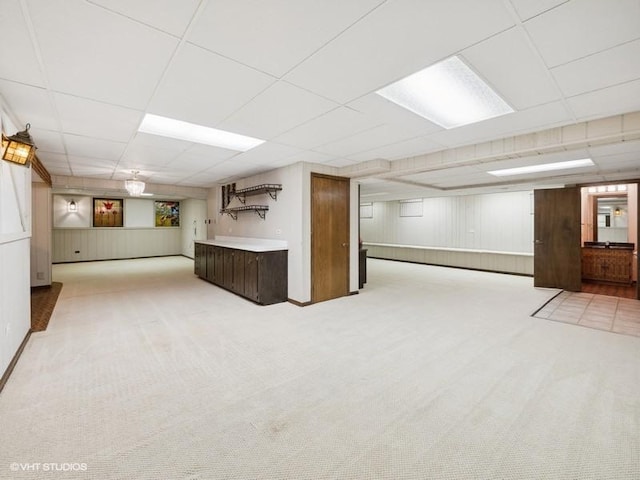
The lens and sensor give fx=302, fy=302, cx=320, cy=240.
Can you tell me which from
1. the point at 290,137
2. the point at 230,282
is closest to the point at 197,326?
the point at 230,282

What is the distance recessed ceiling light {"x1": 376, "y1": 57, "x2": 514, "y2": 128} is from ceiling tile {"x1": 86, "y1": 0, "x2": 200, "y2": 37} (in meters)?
1.53

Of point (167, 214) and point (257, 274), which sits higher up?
point (167, 214)

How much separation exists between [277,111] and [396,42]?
1.41 metres

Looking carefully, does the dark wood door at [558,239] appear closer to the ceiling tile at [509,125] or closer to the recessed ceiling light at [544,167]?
the recessed ceiling light at [544,167]

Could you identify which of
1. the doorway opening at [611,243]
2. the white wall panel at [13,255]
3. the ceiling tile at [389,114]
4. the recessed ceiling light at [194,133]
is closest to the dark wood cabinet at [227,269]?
the recessed ceiling light at [194,133]

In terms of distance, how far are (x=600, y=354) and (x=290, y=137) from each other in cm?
420

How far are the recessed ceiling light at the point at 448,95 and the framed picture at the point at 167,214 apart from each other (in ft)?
39.8

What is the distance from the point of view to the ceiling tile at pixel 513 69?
73.2 inches

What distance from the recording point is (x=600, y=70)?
214cm

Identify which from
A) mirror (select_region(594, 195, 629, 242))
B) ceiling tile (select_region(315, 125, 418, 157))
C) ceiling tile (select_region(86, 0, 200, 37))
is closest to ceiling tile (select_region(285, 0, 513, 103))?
ceiling tile (select_region(86, 0, 200, 37))

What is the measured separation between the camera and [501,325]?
162 inches

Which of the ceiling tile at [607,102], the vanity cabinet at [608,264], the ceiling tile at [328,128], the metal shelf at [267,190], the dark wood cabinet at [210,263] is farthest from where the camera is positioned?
the vanity cabinet at [608,264]

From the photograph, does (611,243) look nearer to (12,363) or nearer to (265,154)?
(265,154)

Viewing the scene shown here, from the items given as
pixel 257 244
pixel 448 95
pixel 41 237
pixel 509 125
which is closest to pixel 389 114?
pixel 448 95
